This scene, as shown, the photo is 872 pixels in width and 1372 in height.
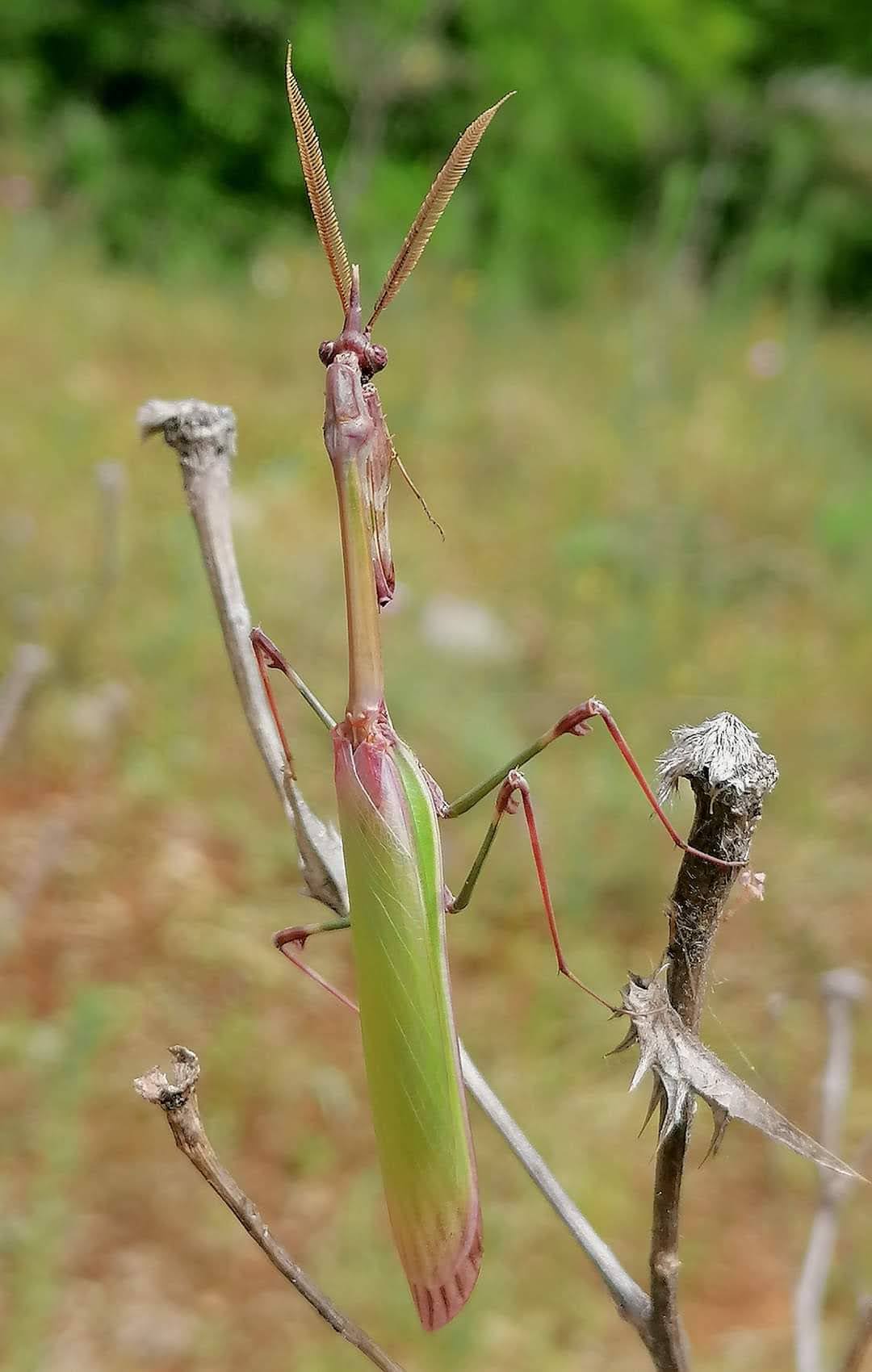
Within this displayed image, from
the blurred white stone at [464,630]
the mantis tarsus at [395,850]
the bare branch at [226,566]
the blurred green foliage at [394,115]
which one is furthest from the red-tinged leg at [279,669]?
the blurred green foliage at [394,115]

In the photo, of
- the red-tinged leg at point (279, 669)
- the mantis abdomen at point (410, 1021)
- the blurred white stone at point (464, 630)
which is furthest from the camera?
the blurred white stone at point (464, 630)

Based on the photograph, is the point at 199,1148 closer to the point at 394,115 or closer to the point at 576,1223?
the point at 576,1223

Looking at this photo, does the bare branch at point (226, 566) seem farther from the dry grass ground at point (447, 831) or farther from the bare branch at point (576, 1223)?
the dry grass ground at point (447, 831)

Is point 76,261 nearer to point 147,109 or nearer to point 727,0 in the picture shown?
point 147,109

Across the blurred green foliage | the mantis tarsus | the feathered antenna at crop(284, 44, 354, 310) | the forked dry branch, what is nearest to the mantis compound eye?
the mantis tarsus

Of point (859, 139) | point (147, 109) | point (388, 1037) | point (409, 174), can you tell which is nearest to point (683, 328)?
point (409, 174)

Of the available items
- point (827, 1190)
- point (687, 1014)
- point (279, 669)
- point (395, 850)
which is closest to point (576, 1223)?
point (687, 1014)
